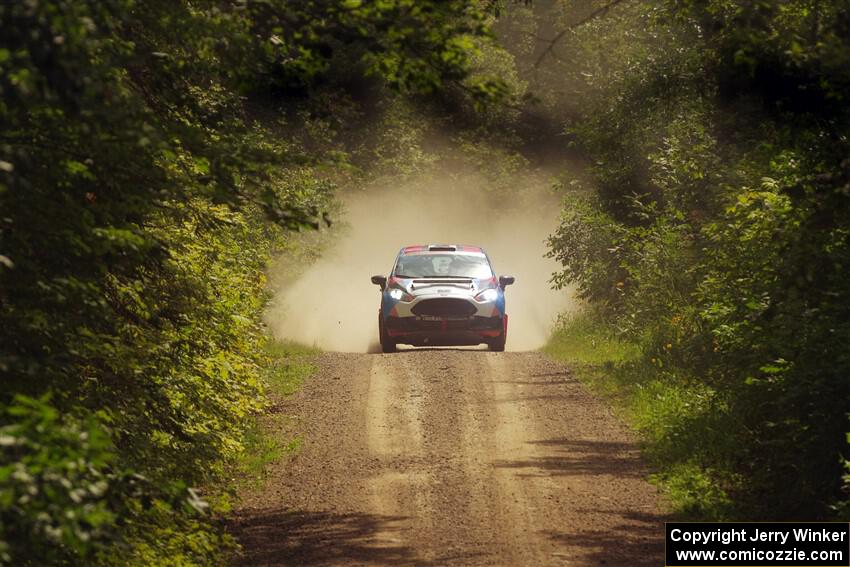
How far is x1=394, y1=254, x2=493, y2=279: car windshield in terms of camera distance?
25359 mm

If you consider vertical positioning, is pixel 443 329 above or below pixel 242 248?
below

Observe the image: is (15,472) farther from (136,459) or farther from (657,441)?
(657,441)

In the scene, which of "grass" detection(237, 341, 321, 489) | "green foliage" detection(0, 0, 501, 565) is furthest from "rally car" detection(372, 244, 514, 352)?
"green foliage" detection(0, 0, 501, 565)

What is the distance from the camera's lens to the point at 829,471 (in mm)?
11000

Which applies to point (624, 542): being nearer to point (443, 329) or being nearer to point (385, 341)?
point (443, 329)

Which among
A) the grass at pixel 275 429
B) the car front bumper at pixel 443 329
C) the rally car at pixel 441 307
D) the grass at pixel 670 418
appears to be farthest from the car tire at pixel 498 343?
the grass at pixel 275 429

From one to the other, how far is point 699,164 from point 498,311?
6.90 meters

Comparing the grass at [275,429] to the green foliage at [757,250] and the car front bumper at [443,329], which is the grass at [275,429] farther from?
the green foliage at [757,250]

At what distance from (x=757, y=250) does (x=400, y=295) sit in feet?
38.7

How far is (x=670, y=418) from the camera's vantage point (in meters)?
16.0

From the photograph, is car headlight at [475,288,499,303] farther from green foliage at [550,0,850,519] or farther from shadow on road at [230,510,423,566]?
shadow on road at [230,510,423,566]

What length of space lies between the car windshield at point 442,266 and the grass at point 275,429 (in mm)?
2523

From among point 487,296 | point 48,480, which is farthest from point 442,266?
point 48,480

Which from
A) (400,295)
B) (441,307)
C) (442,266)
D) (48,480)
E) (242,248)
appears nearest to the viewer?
(48,480)
